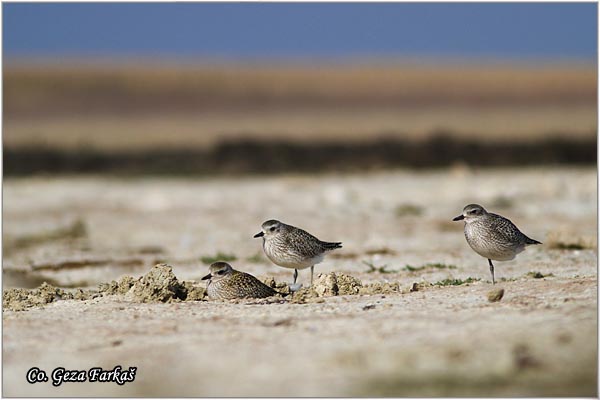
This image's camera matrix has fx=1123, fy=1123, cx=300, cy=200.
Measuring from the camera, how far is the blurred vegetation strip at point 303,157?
3278 cm

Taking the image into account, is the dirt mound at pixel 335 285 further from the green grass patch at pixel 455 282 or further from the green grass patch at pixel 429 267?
the green grass patch at pixel 429 267

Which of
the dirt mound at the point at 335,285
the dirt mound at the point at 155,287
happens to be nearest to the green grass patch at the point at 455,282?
the dirt mound at the point at 335,285

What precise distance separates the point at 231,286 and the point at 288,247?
938mm

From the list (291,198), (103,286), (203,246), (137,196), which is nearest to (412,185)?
(291,198)

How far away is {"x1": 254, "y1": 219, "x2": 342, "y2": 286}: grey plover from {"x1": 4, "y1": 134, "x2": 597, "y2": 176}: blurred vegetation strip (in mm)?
20769

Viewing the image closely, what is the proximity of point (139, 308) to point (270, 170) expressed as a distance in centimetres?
2302

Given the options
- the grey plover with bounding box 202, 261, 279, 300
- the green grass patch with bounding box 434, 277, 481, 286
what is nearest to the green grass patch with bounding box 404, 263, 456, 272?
the green grass patch with bounding box 434, 277, 481, 286

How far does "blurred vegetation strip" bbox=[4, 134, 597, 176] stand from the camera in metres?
32.8

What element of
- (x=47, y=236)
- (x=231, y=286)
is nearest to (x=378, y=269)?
(x=231, y=286)

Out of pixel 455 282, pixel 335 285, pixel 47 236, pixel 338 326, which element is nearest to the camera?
pixel 338 326

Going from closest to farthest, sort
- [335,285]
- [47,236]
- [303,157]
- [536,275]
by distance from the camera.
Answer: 1. [335,285]
2. [536,275]
3. [47,236]
4. [303,157]

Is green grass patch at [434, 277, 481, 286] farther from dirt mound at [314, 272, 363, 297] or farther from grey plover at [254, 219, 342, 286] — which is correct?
grey plover at [254, 219, 342, 286]

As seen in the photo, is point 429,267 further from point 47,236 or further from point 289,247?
point 47,236

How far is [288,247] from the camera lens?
36.6 feet
